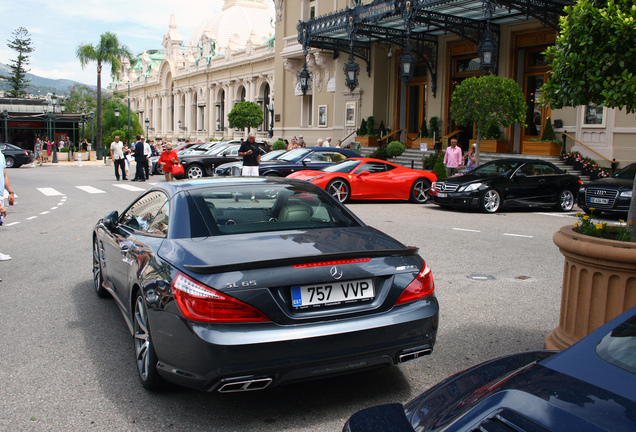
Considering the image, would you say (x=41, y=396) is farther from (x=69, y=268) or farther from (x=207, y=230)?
(x=69, y=268)

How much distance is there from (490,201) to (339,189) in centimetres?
402

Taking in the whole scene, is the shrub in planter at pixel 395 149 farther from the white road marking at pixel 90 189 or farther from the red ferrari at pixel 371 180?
the white road marking at pixel 90 189

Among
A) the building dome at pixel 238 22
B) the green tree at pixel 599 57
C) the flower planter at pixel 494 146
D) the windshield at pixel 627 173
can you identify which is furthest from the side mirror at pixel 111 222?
the building dome at pixel 238 22

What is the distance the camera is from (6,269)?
7516 mm

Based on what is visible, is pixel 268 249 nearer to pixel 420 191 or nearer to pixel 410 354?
pixel 410 354

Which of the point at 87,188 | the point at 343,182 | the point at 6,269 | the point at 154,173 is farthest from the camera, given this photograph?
the point at 154,173

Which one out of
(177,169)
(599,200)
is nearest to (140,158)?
(177,169)

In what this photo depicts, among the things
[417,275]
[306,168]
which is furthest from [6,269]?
[306,168]

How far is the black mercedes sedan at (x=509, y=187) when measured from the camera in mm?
14328

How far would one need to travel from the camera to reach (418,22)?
25.0 meters

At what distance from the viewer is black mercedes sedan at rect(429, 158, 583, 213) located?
14.3m

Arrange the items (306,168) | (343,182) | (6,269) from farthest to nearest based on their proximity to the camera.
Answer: (306,168) → (343,182) → (6,269)

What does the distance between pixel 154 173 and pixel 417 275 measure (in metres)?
27.5

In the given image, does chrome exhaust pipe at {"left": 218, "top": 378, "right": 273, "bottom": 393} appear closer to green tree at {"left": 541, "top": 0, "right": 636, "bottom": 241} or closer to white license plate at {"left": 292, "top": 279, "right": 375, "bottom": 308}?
white license plate at {"left": 292, "top": 279, "right": 375, "bottom": 308}
